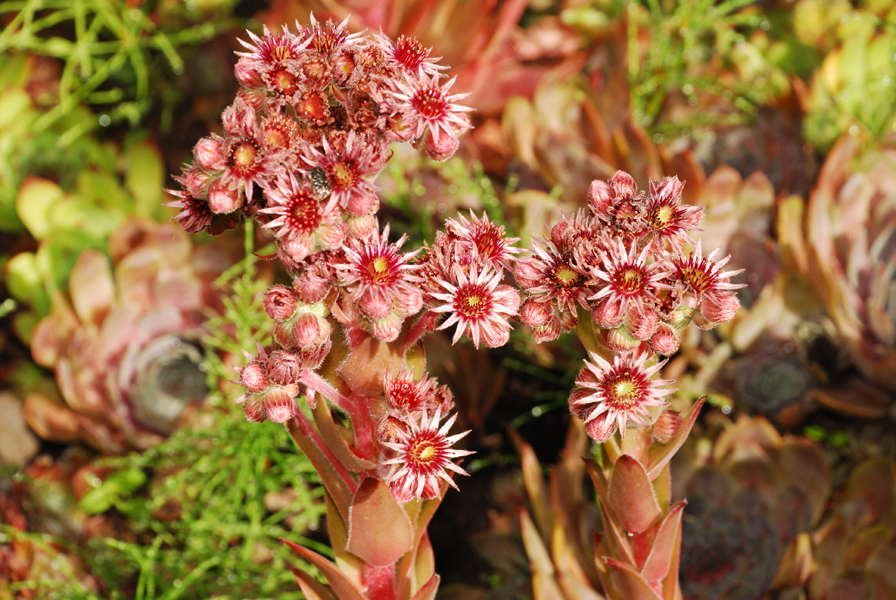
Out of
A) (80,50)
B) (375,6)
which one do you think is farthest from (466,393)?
(80,50)

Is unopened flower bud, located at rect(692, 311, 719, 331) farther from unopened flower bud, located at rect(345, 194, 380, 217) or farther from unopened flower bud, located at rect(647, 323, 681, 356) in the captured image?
unopened flower bud, located at rect(345, 194, 380, 217)

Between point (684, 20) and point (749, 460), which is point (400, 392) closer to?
point (749, 460)

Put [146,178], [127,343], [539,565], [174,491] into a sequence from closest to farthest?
[539,565]
[174,491]
[127,343]
[146,178]

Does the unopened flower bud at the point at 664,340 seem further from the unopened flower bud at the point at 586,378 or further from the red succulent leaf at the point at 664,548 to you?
the red succulent leaf at the point at 664,548

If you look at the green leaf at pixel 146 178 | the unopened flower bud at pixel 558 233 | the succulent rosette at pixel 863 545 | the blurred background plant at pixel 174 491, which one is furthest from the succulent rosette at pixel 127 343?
the succulent rosette at pixel 863 545

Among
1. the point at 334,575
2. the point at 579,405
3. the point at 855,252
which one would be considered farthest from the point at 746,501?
the point at 334,575

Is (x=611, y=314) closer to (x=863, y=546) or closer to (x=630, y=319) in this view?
(x=630, y=319)
